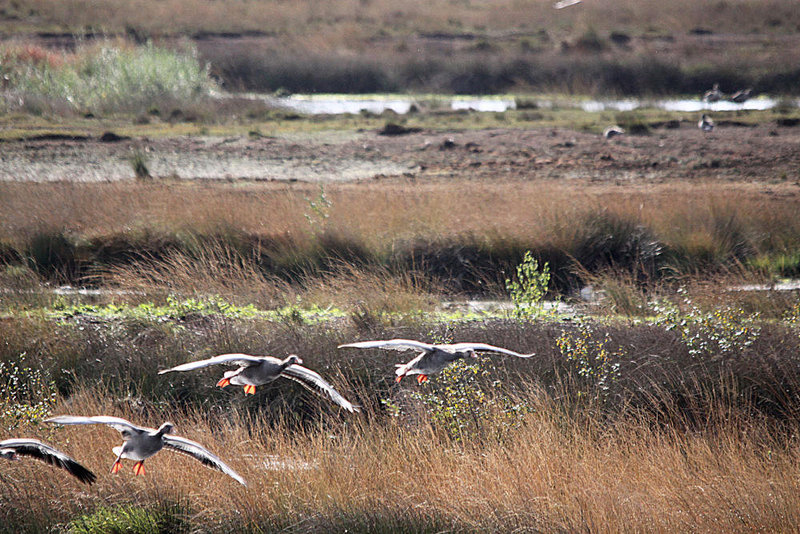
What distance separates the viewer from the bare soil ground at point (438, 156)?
2166 cm

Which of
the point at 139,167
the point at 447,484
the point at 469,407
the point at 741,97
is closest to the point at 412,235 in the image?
the point at 469,407

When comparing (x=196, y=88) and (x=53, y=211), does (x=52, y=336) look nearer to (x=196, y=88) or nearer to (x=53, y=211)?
(x=53, y=211)

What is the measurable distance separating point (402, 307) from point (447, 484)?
379cm

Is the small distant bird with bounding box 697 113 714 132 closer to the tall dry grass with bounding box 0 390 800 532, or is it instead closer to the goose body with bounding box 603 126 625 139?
the goose body with bounding box 603 126 625 139

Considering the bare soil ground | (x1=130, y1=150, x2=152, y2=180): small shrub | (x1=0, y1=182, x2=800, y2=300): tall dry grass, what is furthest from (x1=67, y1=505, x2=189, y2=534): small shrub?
the bare soil ground

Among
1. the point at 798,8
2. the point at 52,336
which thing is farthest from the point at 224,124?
the point at 798,8

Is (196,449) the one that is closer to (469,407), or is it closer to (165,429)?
(165,429)

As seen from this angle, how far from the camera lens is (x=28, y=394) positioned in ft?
31.2

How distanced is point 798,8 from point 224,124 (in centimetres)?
4007

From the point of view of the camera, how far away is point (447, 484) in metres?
8.20

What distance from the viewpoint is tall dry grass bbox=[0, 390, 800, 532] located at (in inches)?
306

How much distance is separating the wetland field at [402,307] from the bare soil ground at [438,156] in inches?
6.0

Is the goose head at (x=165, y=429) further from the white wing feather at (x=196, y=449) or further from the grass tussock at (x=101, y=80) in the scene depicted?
the grass tussock at (x=101, y=80)

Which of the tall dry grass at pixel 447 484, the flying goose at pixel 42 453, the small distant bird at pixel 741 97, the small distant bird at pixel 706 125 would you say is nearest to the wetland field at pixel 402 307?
the tall dry grass at pixel 447 484
